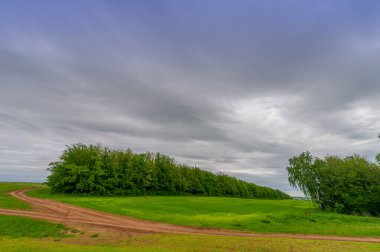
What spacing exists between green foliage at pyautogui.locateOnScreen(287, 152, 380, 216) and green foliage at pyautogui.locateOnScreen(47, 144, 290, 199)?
118 feet

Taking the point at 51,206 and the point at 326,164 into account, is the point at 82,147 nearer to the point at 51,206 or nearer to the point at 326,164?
A: the point at 51,206

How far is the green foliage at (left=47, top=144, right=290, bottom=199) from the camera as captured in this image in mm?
64375

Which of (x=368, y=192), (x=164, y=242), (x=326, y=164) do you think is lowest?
(x=164, y=242)

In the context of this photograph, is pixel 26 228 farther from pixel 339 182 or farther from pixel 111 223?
pixel 339 182

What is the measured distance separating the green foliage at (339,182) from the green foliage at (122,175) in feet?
118

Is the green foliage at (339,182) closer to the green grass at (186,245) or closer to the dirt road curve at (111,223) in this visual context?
the dirt road curve at (111,223)

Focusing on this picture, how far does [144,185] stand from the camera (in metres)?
75.9

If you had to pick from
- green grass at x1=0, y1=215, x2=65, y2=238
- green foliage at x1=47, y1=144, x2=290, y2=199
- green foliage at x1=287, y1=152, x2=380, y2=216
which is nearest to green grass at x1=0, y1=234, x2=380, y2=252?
green grass at x1=0, y1=215, x2=65, y2=238

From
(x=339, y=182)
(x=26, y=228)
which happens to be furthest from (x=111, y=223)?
(x=339, y=182)

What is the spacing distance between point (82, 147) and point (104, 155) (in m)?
5.56

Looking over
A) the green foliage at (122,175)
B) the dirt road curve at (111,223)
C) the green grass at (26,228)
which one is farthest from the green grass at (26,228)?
the green foliage at (122,175)

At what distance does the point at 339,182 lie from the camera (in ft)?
178

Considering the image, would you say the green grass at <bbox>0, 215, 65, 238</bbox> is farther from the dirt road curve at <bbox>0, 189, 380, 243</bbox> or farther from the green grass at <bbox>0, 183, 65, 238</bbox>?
the dirt road curve at <bbox>0, 189, 380, 243</bbox>

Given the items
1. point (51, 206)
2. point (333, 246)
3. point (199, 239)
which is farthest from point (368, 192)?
point (51, 206)
